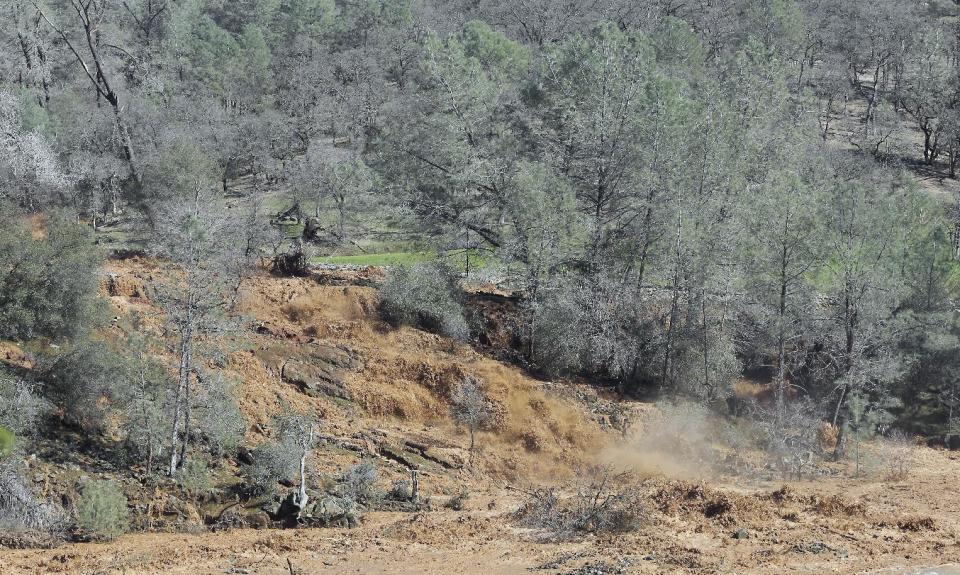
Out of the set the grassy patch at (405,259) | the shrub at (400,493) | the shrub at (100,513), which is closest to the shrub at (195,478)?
the shrub at (100,513)

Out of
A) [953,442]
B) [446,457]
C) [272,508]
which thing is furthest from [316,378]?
[953,442]

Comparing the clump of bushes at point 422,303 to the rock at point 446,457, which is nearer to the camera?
the rock at point 446,457

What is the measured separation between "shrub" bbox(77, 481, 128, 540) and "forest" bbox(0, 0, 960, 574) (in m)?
0.06

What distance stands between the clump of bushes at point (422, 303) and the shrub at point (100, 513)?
14729 millimetres

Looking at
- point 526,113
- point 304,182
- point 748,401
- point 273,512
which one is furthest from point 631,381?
point 304,182

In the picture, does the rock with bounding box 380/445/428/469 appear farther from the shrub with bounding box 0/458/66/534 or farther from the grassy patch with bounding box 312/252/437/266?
the grassy patch with bounding box 312/252/437/266

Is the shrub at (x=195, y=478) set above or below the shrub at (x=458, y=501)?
above

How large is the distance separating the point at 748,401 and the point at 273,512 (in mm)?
18647

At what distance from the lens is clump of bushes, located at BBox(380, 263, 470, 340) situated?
107 ft

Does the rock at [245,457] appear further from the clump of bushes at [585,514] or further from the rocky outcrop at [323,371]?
the clump of bushes at [585,514]

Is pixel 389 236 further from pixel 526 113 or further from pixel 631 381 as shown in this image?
pixel 631 381

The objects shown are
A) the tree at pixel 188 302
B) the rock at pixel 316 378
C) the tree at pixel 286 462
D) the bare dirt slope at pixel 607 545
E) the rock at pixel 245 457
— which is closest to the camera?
the bare dirt slope at pixel 607 545

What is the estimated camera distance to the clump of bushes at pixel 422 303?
32656 millimetres

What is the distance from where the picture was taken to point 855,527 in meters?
20.0
